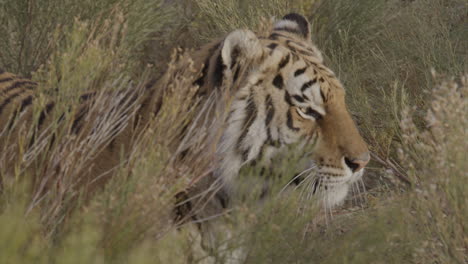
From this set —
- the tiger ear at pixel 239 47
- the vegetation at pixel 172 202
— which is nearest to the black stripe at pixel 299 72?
the tiger ear at pixel 239 47

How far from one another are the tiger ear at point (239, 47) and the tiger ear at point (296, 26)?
0.74m

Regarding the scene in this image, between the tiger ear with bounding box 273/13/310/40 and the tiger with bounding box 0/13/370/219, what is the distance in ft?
1.47

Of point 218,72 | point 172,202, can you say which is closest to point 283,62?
point 218,72

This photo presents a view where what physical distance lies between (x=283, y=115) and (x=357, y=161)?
1.33 ft

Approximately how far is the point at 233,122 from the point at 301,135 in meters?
0.35

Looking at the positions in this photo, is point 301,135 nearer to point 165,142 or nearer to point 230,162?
point 230,162

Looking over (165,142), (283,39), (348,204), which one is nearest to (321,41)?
(348,204)

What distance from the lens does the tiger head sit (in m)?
3.12

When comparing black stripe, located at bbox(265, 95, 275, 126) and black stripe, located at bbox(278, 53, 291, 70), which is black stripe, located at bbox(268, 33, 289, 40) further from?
black stripe, located at bbox(265, 95, 275, 126)

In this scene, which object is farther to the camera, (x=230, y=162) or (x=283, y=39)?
(x=283, y=39)

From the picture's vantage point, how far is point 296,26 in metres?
3.92

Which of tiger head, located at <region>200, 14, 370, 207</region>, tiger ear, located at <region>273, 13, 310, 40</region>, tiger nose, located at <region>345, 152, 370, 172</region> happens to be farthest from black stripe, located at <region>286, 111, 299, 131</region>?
tiger ear, located at <region>273, 13, 310, 40</region>

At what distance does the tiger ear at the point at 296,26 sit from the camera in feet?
12.8

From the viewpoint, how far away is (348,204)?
5.41m
